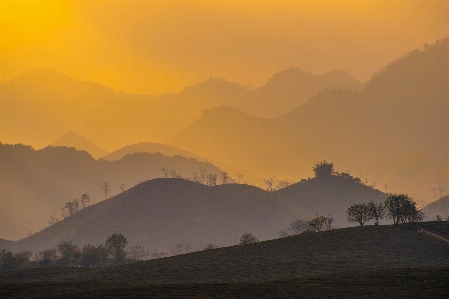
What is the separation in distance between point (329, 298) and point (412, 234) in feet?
238

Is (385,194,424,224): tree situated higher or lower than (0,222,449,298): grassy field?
higher

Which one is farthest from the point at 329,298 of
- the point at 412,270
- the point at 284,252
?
the point at 284,252

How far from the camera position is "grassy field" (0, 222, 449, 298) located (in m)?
93.3

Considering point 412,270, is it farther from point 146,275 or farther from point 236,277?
point 146,275

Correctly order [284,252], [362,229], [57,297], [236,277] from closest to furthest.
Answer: [57,297]
[236,277]
[284,252]
[362,229]

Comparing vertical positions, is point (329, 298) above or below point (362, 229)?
below

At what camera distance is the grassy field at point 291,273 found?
306ft

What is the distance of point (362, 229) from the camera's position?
535ft

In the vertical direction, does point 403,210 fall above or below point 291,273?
above

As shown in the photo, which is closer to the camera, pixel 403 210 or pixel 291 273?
pixel 291 273

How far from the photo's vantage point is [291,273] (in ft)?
389

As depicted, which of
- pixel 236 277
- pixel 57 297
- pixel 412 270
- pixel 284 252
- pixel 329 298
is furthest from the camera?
pixel 284 252

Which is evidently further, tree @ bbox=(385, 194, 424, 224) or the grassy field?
tree @ bbox=(385, 194, 424, 224)

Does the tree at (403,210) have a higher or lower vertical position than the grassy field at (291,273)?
higher
